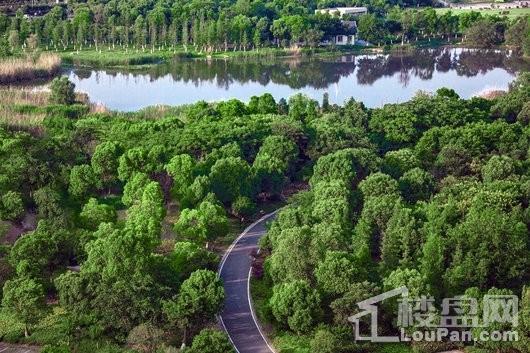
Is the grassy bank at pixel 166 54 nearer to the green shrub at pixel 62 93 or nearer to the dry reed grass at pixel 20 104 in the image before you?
the dry reed grass at pixel 20 104

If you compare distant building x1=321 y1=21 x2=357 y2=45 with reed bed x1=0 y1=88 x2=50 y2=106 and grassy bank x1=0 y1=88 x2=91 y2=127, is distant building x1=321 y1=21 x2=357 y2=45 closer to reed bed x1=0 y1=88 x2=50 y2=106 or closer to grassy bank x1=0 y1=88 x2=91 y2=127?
grassy bank x1=0 y1=88 x2=91 y2=127

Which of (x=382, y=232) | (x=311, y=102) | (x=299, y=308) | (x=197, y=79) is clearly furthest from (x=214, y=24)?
(x=299, y=308)

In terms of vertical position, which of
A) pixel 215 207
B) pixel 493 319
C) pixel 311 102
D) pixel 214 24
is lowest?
pixel 493 319

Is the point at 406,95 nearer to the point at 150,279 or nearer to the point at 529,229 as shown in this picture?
the point at 529,229

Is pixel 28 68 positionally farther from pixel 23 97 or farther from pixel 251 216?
pixel 251 216

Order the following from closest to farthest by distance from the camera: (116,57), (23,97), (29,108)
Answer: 1. (29,108)
2. (23,97)
3. (116,57)

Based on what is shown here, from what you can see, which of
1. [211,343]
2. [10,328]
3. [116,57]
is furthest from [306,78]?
[211,343]
